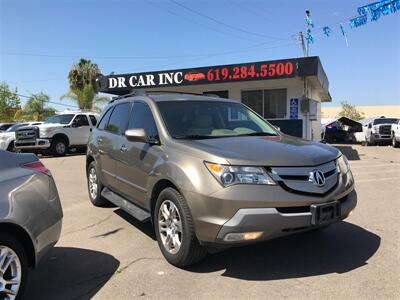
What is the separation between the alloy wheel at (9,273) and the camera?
3.42 m

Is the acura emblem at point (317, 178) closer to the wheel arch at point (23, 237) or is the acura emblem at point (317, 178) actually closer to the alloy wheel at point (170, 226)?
the alloy wheel at point (170, 226)

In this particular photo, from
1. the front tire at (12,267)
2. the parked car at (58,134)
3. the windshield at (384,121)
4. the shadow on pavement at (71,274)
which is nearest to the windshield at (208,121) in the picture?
the shadow on pavement at (71,274)

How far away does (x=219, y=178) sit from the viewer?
4043 mm

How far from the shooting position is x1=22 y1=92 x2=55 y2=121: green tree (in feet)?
170

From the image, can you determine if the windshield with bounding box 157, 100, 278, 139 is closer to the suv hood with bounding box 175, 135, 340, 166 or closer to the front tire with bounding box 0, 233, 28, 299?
the suv hood with bounding box 175, 135, 340, 166

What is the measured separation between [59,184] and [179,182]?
285 inches

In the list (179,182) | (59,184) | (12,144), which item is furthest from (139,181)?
(12,144)

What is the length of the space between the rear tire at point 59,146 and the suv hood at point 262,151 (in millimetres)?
16433

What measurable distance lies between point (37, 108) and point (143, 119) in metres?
51.7

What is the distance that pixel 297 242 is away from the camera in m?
5.31

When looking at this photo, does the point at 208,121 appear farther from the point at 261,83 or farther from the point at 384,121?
the point at 384,121

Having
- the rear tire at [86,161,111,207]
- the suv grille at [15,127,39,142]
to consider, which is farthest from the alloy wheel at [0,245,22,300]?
the suv grille at [15,127,39,142]

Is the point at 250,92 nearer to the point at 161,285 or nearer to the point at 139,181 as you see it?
the point at 139,181

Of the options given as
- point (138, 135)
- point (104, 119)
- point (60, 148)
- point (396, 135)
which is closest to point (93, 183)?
point (104, 119)
